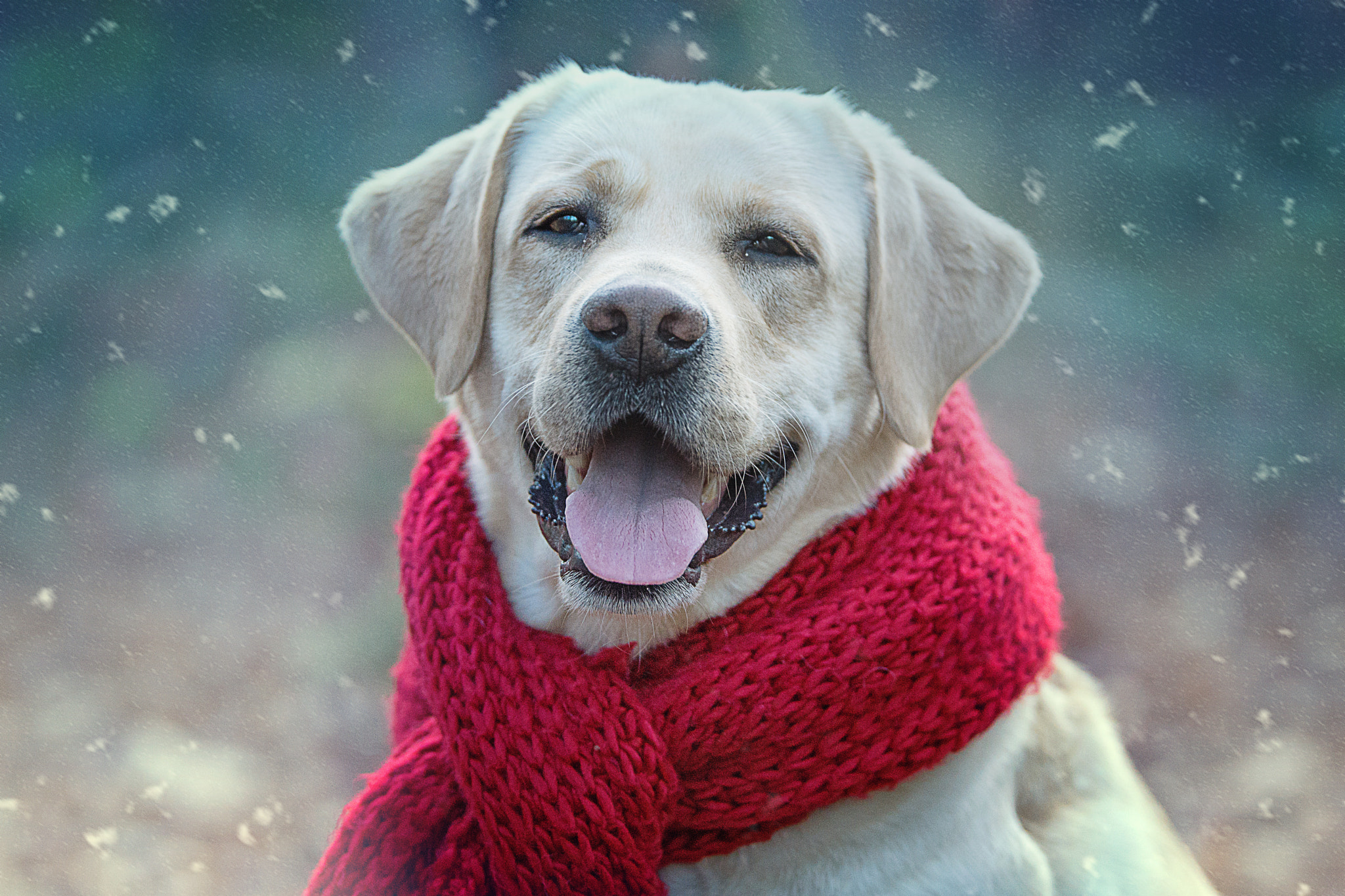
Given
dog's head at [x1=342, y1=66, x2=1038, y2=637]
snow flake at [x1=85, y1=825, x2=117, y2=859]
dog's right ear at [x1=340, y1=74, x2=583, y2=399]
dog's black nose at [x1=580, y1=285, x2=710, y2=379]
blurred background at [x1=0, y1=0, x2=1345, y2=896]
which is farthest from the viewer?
blurred background at [x1=0, y1=0, x2=1345, y2=896]

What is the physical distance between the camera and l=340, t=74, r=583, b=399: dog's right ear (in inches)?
91.4

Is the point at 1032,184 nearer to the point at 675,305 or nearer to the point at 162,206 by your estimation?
the point at 675,305

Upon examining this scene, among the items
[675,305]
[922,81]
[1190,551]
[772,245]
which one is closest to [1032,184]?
[922,81]

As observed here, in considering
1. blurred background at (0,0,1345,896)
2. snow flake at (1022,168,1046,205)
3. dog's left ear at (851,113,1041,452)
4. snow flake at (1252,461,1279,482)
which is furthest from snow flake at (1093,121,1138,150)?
dog's left ear at (851,113,1041,452)

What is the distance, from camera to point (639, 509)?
2061mm

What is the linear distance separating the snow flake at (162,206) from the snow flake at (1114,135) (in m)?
4.13

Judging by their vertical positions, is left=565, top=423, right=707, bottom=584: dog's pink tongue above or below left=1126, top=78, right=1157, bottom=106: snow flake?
above

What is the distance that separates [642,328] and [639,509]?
37 cm

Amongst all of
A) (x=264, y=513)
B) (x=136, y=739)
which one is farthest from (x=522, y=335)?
(x=136, y=739)

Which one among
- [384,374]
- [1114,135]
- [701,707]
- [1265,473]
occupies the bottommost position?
[1265,473]

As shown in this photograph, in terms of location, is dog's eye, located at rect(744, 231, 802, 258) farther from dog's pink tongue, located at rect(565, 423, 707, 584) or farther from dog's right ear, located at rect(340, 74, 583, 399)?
dog's right ear, located at rect(340, 74, 583, 399)

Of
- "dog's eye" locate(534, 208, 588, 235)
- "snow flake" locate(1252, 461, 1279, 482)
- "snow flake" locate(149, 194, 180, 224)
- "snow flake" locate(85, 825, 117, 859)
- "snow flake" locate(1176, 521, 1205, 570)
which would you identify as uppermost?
"dog's eye" locate(534, 208, 588, 235)

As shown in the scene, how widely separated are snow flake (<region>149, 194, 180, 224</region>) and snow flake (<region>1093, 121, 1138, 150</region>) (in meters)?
4.13

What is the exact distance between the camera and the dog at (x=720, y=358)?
2033mm
